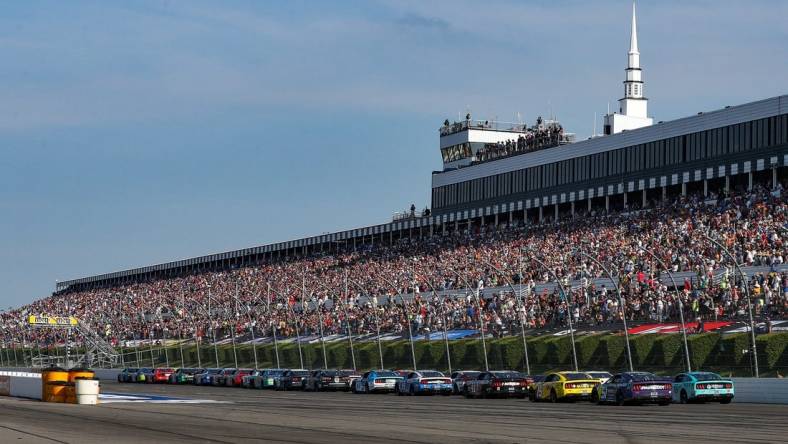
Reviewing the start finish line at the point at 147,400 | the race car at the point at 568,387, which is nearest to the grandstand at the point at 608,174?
the race car at the point at 568,387

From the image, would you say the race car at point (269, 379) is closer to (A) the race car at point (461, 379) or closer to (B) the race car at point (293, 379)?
(B) the race car at point (293, 379)

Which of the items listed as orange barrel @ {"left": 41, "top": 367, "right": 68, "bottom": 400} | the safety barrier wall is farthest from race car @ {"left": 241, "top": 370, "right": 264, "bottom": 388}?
orange barrel @ {"left": 41, "top": 367, "right": 68, "bottom": 400}

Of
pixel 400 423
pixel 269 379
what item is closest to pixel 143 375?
pixel 269 379

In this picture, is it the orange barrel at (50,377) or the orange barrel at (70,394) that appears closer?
the orange barrel at (70,394)

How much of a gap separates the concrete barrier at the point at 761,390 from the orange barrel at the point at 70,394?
26.2 meters

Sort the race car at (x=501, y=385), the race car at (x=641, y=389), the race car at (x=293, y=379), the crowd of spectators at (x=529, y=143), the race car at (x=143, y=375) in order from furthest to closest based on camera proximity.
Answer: the crowd of spectators at (x=529, y=143) < the race car at (x=143, y=375) < the race car at (x=293, y=379) < the race car at (x=501, y=385) < the race car at (x=641, y=389)

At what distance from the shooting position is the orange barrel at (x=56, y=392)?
5631cm

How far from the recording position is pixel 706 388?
46250mm

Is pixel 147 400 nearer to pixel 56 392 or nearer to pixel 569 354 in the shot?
pixel 56 392

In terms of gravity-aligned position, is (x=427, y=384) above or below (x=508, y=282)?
below

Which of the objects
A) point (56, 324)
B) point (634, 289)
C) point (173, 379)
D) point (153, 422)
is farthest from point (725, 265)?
point (56, 324)

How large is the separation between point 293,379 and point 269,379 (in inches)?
115

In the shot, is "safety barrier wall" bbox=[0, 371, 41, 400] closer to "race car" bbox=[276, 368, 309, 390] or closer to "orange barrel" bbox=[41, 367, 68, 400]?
"orange barrel" bbox=[41, 367, 68, 400]

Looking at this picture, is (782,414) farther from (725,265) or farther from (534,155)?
(534,155)
